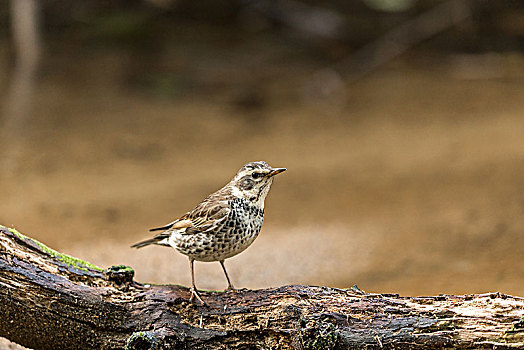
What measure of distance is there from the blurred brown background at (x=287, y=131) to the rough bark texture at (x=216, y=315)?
5.83 feet

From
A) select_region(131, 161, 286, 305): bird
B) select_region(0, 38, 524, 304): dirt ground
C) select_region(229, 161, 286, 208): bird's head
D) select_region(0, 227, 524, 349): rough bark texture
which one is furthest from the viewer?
select_region(0, 38, 524, 304): dirt ground

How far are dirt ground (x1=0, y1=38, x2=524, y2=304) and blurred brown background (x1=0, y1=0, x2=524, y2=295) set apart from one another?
0.03 m

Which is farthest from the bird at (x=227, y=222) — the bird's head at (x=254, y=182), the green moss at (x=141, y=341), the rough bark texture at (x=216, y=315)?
the green moss at (x=141, y=341)

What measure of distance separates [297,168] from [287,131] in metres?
1.05

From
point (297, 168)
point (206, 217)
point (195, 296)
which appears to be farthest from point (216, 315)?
point (297, 168)

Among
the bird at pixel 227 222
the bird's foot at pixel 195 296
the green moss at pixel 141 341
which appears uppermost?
the bird at pixel 227 222

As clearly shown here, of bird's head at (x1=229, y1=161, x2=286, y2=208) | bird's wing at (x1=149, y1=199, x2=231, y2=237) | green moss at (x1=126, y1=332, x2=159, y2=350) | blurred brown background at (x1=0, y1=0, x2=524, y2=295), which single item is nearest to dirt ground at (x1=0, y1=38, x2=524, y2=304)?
blurred brown background at (x1=0, y1=0, x2=524, y2=295)

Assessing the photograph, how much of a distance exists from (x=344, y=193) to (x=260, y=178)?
3.41m

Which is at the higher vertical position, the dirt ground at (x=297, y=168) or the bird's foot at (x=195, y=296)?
the dirt ground at (x=297, y=168)

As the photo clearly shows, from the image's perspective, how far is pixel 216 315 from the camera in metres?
3.60

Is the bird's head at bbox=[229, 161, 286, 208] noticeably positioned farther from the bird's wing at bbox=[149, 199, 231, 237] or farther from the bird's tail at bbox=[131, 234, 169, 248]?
the bird's tail at bbox=[131, 234, 169, 248]

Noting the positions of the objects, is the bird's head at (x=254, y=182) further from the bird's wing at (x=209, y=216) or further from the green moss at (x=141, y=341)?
the green moss at (x=141, y=341)

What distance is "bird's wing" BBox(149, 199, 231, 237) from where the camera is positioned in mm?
3824

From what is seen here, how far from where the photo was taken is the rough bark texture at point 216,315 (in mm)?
3297
